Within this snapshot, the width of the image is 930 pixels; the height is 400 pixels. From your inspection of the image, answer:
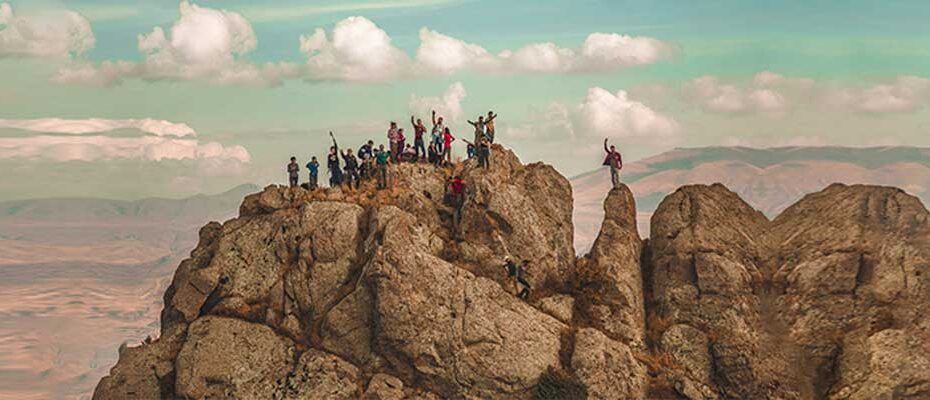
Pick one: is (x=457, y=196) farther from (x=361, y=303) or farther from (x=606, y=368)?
(x=606, y=368)

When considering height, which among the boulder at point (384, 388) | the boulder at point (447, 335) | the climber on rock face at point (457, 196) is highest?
the climber on rock face at point (457, 196)

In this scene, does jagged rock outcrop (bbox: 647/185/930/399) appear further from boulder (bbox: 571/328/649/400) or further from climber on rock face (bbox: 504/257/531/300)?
climber on rock face (bbox: 504/257/531/300)

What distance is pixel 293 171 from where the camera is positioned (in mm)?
76625

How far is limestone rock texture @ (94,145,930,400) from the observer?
2525 inches

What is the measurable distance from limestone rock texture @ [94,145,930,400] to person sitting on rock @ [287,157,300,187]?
1.95 metres

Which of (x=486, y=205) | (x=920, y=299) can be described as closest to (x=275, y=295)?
(x=486, y=205)

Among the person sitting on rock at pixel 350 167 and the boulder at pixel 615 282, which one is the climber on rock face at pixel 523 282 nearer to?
the boulder at pixel 615 282

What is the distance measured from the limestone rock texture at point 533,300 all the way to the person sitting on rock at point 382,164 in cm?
89

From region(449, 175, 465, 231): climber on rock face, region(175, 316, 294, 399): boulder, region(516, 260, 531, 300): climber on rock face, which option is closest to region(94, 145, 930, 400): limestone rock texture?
region(175, 316, 294, 399): boulder

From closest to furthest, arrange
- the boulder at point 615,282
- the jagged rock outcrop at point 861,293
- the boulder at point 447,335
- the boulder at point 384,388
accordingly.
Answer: the boulder at point 384,388 → the boulder at point 447,335 → the jagged rock outcrop at point 861,293 → the boulder at point 615,282

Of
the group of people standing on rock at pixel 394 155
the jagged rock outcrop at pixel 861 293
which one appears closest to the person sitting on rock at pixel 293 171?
the group of people standing on rock at pixel 394 155

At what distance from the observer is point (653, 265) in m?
75.4

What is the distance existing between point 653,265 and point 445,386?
20.6m

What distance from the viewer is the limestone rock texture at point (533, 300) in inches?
2525
